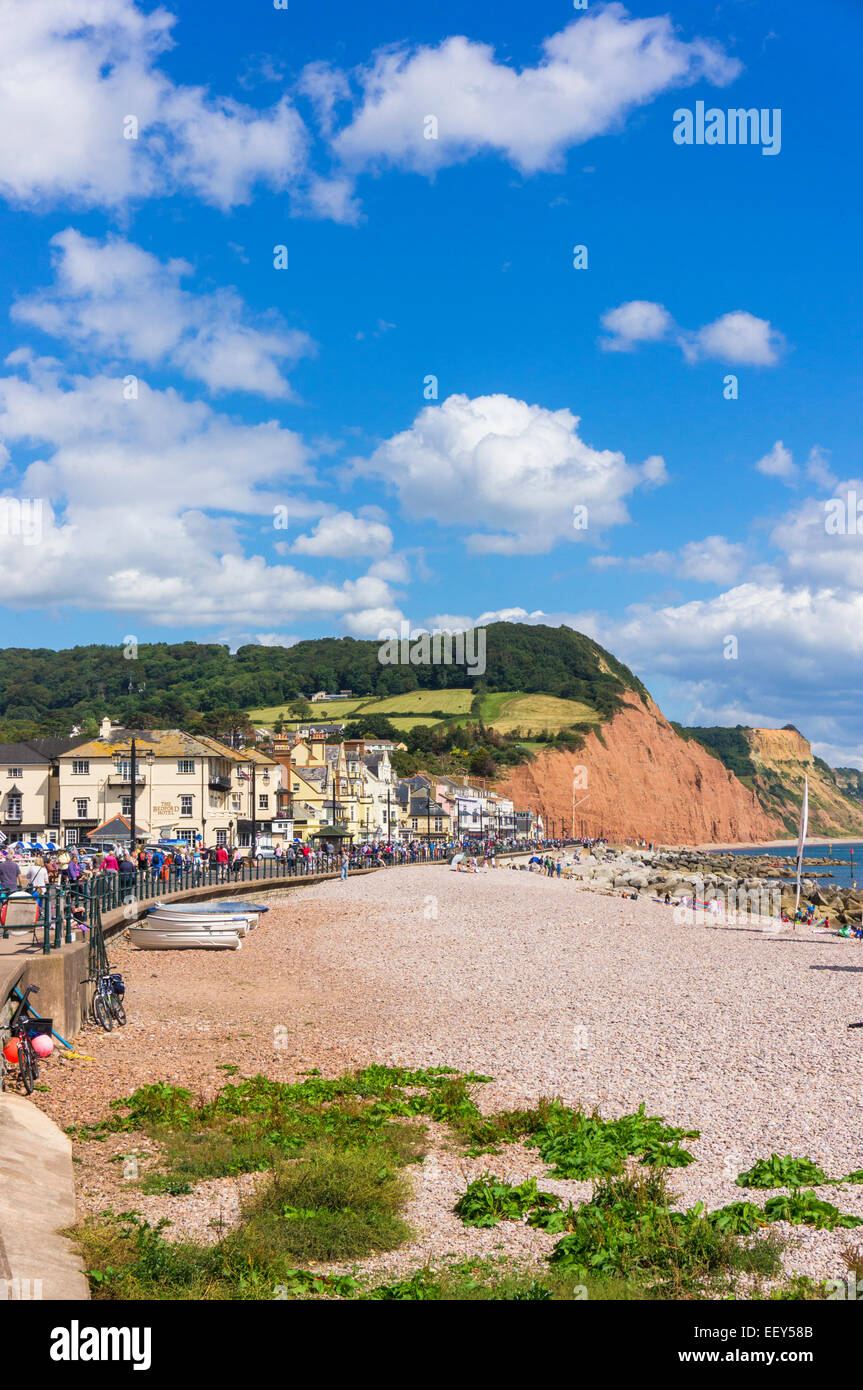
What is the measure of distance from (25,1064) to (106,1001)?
4.70 m

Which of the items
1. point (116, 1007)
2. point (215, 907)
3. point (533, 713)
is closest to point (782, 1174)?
point (116, 1007)

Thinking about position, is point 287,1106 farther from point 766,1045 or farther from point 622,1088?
point 766,1045

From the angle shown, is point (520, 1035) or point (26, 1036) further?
point (520, 1035)

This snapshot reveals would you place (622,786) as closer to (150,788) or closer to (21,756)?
(150,788)

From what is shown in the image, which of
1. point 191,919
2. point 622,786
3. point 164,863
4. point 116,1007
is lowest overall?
Answer: point 622,786

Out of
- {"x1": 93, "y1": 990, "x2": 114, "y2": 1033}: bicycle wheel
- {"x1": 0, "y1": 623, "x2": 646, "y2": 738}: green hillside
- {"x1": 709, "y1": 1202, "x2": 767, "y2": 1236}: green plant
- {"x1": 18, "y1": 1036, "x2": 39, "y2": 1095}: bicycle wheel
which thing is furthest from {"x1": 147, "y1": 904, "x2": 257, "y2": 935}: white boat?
{"x1": 0, "y1": 623, "x2": 646, "y2": 738}: green hillside

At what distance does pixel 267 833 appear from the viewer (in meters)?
78.8

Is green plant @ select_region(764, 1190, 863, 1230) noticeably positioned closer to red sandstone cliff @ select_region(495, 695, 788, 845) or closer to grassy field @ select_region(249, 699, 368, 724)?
red sandstone cliff @ select_region(495, 695, 788, 845)

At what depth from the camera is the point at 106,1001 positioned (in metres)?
16.9

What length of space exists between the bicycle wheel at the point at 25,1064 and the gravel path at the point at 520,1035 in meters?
0.32

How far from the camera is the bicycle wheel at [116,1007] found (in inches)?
670
